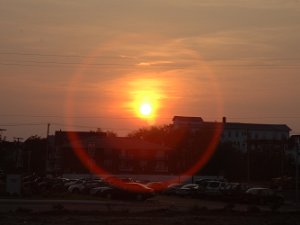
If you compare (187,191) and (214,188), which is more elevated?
(214,188)

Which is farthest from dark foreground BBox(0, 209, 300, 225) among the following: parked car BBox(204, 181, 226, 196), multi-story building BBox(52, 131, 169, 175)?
multi-story building BBox(52, 131, 169, 175)

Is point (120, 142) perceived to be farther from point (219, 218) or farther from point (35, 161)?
point (219, 218)

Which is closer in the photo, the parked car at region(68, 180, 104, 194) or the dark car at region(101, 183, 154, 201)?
the dark car at region(101, 183, 154, 201)

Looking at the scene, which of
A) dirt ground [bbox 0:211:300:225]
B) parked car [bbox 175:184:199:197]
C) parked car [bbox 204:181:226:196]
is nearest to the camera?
dirt ground [bbox 0:211:300:225]

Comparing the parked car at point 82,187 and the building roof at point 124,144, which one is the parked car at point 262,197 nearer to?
the parked car at point 82,187

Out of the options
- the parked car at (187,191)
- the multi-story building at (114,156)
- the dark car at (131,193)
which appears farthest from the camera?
the multi-story building at (114,156)

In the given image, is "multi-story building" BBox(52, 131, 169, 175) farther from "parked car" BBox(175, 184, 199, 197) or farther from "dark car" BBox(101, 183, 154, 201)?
"dark car" BBox(101, 183, 154, 201)

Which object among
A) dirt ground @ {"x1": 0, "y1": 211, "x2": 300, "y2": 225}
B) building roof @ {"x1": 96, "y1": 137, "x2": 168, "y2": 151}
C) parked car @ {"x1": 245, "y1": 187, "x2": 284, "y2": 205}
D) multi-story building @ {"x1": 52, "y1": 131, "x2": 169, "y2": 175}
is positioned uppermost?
building roof @ {"x1": 96, "y1": 137, "x2": 168, "y2": 151}

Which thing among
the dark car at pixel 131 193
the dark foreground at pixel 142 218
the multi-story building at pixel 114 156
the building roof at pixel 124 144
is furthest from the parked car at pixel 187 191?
the building roof at pixel 124 144

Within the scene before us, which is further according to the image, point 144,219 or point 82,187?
point 82,187

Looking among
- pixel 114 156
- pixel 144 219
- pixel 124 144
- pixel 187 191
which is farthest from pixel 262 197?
pixel 124 144

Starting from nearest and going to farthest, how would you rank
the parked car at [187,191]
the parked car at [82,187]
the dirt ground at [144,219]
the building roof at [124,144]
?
the dirt ground at [144,219] < the parked car at [82,187] < the parked car at [187,191] < the building roof at [124,144]

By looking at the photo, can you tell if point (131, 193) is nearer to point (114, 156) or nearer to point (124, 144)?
point (114, 156)

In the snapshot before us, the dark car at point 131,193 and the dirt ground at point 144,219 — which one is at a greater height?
the dark car at point 131,193
